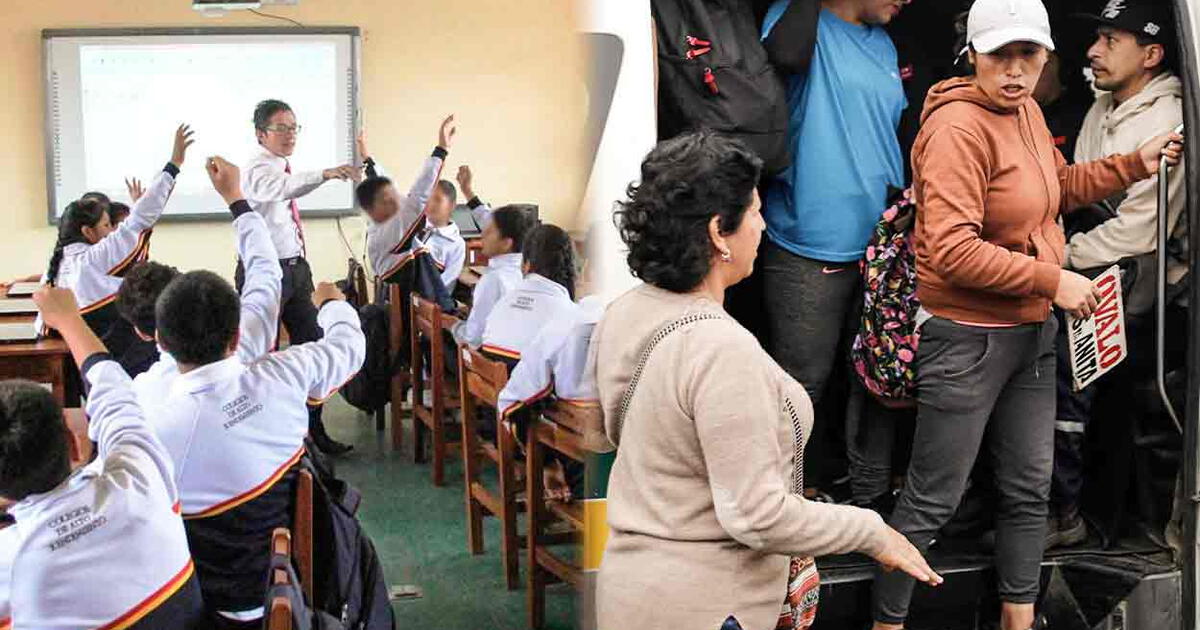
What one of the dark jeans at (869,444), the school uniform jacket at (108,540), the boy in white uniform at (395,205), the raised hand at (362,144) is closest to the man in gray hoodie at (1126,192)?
the dark jeans at (869,444)

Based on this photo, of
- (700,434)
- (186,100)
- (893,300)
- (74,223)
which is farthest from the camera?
(893,300)

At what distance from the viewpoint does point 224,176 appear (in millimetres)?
2197

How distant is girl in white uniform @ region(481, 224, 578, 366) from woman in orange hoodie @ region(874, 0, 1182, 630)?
0.70m

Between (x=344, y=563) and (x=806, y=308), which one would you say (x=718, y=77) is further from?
(x=344, y=563)

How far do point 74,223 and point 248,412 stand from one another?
18.4 inches

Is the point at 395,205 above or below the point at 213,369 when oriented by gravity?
above

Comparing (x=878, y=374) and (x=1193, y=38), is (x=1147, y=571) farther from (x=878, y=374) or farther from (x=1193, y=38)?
(x=1193, y=38)

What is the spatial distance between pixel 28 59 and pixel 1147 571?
2.28 meters

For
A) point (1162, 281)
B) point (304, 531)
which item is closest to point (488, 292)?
point (304, 531)

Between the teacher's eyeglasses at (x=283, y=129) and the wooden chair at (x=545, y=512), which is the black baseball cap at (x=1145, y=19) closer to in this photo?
the wooden chair at (x=545, y=512)

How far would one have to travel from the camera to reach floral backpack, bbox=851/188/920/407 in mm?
2760

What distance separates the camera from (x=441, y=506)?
248 cm

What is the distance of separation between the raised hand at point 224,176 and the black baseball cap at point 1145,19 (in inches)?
72.1

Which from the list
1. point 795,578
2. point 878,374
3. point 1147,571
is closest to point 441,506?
point 795,578
